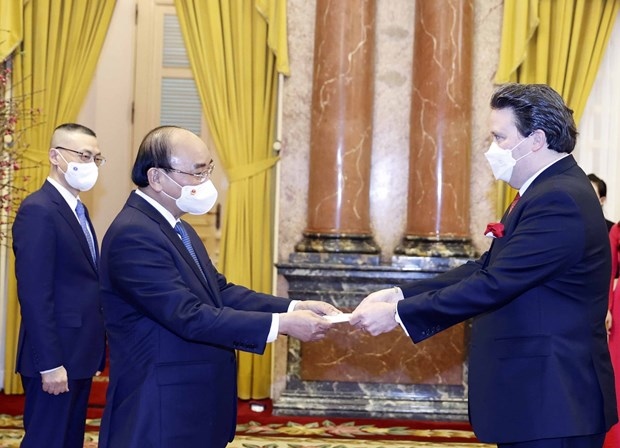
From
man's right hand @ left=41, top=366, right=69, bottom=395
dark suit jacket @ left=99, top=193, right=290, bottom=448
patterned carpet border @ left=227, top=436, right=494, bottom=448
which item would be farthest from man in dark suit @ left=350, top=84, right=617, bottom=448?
patterned carpet border @ left=227, top=436, right=494, bottom=448

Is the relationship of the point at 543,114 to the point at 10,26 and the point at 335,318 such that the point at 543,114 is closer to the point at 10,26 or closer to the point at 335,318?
the point at 335,318

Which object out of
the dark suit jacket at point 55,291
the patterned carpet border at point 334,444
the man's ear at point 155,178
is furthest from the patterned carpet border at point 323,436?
the man's ear at point 155,178

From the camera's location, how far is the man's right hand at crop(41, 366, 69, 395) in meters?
3.67

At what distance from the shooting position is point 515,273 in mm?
2791

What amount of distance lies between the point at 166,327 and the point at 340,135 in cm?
367

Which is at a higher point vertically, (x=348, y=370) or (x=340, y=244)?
(x=340, y=244)

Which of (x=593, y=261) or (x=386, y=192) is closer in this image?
(x=593, y=261)

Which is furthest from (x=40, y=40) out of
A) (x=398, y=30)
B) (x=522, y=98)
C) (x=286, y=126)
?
(x=522, y=98)

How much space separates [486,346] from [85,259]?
6.34 feet

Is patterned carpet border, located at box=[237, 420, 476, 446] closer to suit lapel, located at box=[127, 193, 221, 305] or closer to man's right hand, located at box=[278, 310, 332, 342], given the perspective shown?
man's right hand, located at box=[278, 310, 332, 342]

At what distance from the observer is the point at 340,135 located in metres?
6.21

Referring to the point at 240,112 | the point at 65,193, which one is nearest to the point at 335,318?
the point at 65,193

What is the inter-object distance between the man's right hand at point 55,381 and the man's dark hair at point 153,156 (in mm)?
1123

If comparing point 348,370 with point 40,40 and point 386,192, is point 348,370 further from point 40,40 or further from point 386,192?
point 40,40
